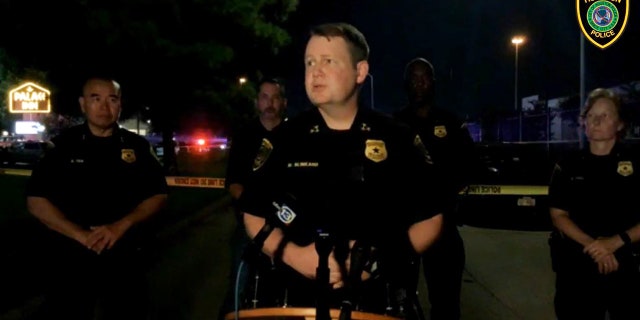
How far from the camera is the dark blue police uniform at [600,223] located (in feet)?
12.2

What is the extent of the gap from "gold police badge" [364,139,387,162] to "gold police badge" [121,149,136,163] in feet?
6.12

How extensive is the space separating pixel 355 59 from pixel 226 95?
68.1 feet

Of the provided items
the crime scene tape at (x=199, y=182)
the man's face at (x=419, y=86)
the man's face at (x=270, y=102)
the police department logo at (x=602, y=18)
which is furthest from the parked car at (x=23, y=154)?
the man's face at (x=419, y=86)

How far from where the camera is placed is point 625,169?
3.73 metres

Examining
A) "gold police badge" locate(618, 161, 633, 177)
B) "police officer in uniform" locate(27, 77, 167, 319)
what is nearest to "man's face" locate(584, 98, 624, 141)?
"gold police badge" locate(618, 161, 633, 177)

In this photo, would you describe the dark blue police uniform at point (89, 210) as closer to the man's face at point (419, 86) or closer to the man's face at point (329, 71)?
the man's face at point (419, 86)

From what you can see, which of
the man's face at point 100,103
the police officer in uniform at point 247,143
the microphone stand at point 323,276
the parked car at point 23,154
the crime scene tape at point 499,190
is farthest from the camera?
the parked car at point 23,154

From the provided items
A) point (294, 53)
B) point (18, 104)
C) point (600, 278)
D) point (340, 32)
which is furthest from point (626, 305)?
point (294, 53)

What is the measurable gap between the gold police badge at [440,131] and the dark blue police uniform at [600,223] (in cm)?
69

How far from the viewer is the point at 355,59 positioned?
8.41 ft

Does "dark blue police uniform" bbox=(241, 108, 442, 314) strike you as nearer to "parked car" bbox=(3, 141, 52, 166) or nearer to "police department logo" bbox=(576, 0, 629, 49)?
"police department logo" bbox=(576, 0, 629, 49)

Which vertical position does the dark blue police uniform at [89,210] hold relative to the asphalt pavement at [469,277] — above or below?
above

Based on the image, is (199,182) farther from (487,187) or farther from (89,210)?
(89,210)

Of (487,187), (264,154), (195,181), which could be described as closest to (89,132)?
(264,154)
